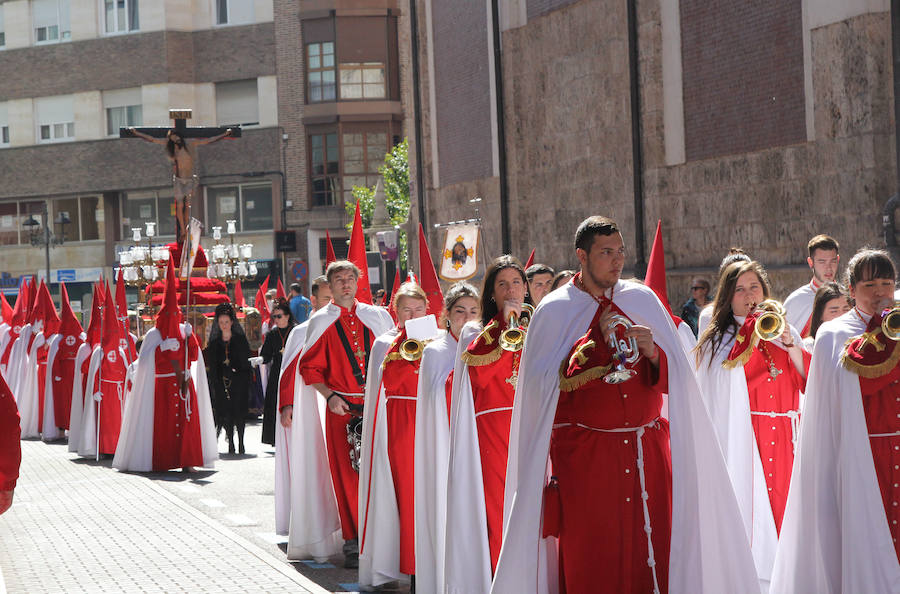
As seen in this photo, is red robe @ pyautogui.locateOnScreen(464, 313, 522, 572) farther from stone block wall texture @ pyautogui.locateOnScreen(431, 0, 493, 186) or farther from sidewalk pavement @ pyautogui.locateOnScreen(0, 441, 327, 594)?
stone block wall texture @ pyautogui.locateOnScreen(431, 0, 493, 186)

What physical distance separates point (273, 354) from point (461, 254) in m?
2.86

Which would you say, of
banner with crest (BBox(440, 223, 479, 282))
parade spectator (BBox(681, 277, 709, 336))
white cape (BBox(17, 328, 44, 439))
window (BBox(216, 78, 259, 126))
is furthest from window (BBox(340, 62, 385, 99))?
parade spectator (BBox(681, 277, 709, 336))

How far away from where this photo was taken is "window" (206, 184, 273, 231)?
51.9 metres

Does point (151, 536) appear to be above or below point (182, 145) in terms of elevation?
below

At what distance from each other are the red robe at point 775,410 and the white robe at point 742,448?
0.04m

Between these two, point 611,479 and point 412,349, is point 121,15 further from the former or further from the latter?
point 611,479

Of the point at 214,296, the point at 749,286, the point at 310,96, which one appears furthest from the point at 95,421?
the point at 310,96

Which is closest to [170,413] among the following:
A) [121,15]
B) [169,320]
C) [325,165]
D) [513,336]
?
[169,320]

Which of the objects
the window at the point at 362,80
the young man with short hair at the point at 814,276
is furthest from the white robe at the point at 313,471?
the window at the point at 362,80

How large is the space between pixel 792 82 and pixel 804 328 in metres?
7.69

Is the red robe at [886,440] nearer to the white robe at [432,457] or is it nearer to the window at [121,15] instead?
the white robe at [432,457]

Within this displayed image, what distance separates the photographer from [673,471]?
213 inches

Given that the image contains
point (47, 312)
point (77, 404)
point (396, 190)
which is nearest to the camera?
point (77, 404)

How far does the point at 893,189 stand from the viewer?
15.3 metres
